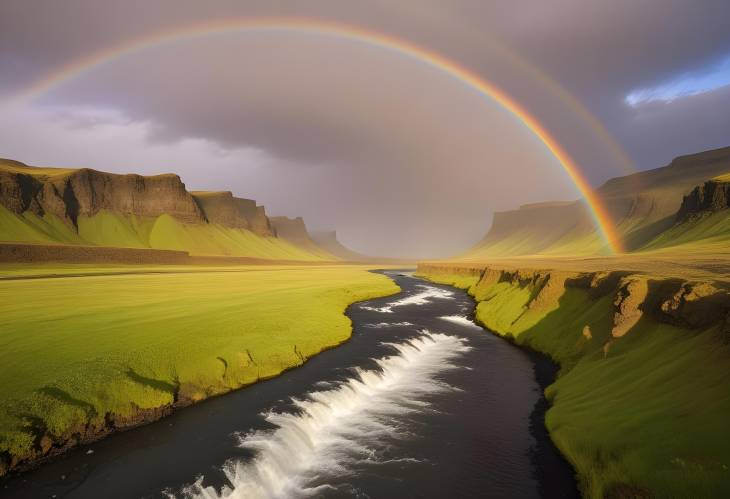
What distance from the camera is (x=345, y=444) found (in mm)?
21078

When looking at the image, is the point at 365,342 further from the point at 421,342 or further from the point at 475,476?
the point at 475,476

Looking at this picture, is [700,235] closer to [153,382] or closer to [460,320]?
[460,320]

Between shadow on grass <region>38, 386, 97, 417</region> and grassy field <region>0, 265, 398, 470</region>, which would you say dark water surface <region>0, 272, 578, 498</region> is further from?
shadow on grass <region>38, 386, 97, 417</region>

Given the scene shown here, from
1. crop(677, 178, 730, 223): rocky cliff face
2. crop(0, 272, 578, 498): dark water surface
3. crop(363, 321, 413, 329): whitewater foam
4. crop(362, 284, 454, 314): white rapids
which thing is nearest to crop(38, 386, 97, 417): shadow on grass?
crop(0, 272, 578, 498): dark water surface

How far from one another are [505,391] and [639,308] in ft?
39.3

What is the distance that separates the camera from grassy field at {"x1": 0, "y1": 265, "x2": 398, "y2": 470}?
20734mm

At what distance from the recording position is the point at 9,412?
19.2m

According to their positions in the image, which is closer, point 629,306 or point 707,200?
point 629,306

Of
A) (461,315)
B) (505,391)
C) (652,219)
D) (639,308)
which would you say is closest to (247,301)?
(461,315)

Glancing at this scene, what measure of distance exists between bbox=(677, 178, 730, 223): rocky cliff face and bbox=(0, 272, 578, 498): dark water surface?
134366 mm

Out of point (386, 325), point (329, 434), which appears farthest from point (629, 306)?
point (386, 325)

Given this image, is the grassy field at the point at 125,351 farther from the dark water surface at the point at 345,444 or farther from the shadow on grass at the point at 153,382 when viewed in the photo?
the dark water surface at the point at 345,444

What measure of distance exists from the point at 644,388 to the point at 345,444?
51.9 feet

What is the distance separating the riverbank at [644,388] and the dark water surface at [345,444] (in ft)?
7.26
